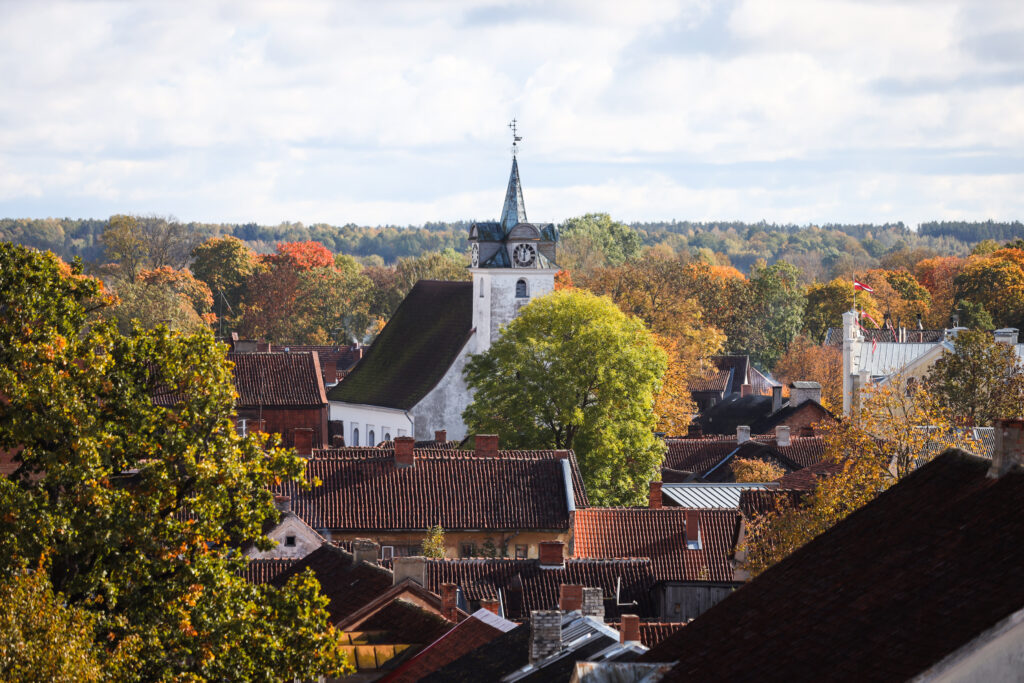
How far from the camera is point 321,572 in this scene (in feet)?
111

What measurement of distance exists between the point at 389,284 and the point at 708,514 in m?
83.6

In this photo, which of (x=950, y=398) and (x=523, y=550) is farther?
(x=950, y=398)

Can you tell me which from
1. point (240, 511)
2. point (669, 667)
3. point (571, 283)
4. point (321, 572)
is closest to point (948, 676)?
point (669, 667)

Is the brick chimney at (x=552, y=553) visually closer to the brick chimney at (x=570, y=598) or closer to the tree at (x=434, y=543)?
the tree at (x=434, y=543)

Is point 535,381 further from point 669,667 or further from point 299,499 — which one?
point 669,667

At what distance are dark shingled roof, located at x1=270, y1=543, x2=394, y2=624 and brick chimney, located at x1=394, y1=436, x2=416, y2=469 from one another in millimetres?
10948

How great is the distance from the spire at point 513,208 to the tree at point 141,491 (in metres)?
46.5

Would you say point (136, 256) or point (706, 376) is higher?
point (136, 256)

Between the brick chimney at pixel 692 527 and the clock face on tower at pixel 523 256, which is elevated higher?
the clock face on tower at pixel 523 256

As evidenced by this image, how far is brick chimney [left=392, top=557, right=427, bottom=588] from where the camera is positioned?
31031 mm

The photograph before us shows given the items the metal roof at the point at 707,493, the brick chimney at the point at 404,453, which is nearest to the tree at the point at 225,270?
the metal roof at the point at 707,493

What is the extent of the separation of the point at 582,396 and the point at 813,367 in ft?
185

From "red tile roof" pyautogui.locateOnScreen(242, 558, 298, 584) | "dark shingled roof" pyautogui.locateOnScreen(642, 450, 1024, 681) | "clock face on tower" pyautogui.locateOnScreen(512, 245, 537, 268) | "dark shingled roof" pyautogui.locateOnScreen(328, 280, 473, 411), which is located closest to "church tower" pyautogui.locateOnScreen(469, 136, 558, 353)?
"clock face on tower" pyautogui.locateOnScreen(512, 245, 537, 268)

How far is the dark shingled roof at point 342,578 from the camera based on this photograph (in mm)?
31172
